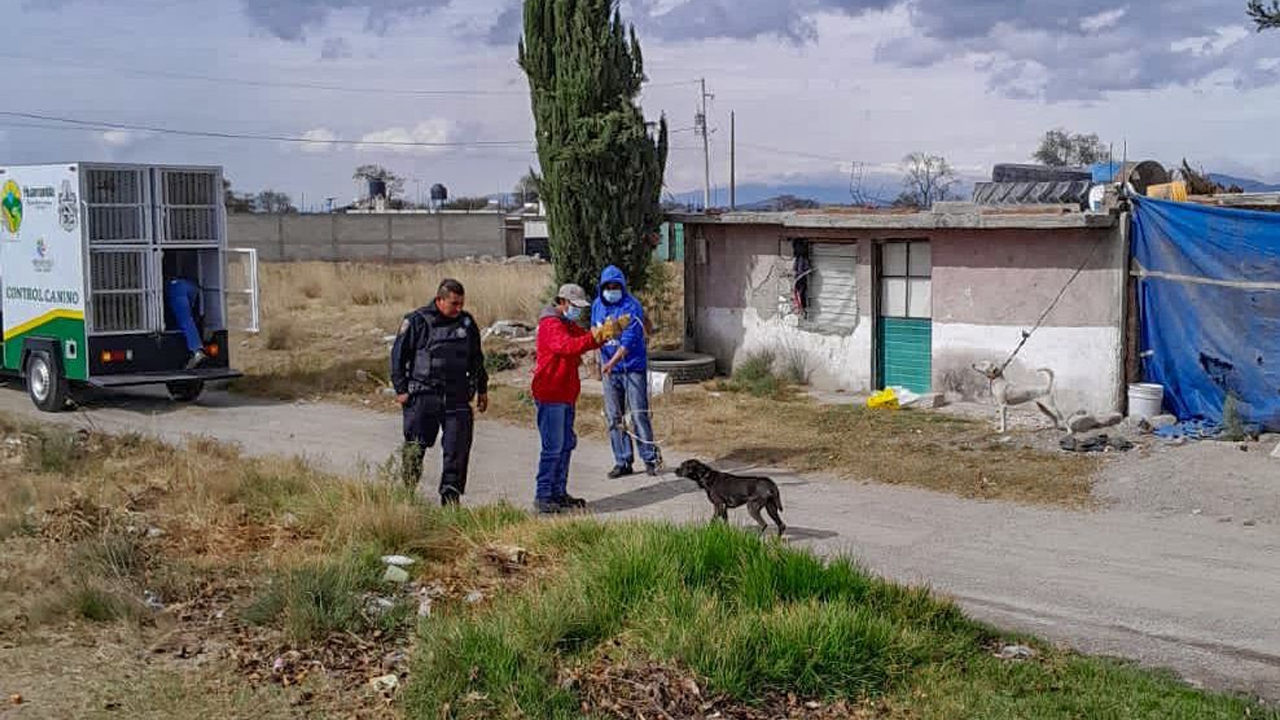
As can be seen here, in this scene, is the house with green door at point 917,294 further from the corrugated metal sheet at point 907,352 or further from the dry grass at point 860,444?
the dry grass at point 860,444

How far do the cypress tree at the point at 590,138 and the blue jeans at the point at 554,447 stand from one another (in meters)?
9.01

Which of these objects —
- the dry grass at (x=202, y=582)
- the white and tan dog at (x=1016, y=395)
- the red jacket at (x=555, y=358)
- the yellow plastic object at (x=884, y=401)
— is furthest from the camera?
the yellow plastic object at (x=884, y=401)

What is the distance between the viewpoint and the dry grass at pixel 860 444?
39.2ft

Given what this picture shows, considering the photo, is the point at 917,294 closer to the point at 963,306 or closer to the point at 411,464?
the point at 963,306

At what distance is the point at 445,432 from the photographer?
33.9 ft

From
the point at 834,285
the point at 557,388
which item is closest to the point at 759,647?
the point at 557,388

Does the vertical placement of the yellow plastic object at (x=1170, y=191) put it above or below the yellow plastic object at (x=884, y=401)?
above

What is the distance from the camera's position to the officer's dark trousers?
10.2 metres

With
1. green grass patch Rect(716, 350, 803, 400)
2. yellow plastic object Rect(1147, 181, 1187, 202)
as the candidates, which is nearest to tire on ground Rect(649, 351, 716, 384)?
green grass patch Rect(716, 350, 803, 400)

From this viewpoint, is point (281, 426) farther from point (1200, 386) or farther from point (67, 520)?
point (1200, 386)

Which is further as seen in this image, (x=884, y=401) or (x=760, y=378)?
(x=760, y=378)

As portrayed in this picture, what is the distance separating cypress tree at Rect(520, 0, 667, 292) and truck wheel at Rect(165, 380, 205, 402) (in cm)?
536

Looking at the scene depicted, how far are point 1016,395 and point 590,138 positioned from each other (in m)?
7.43

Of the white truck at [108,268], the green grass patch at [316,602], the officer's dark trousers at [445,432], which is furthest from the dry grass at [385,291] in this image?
the green grass patch at [316,602]
